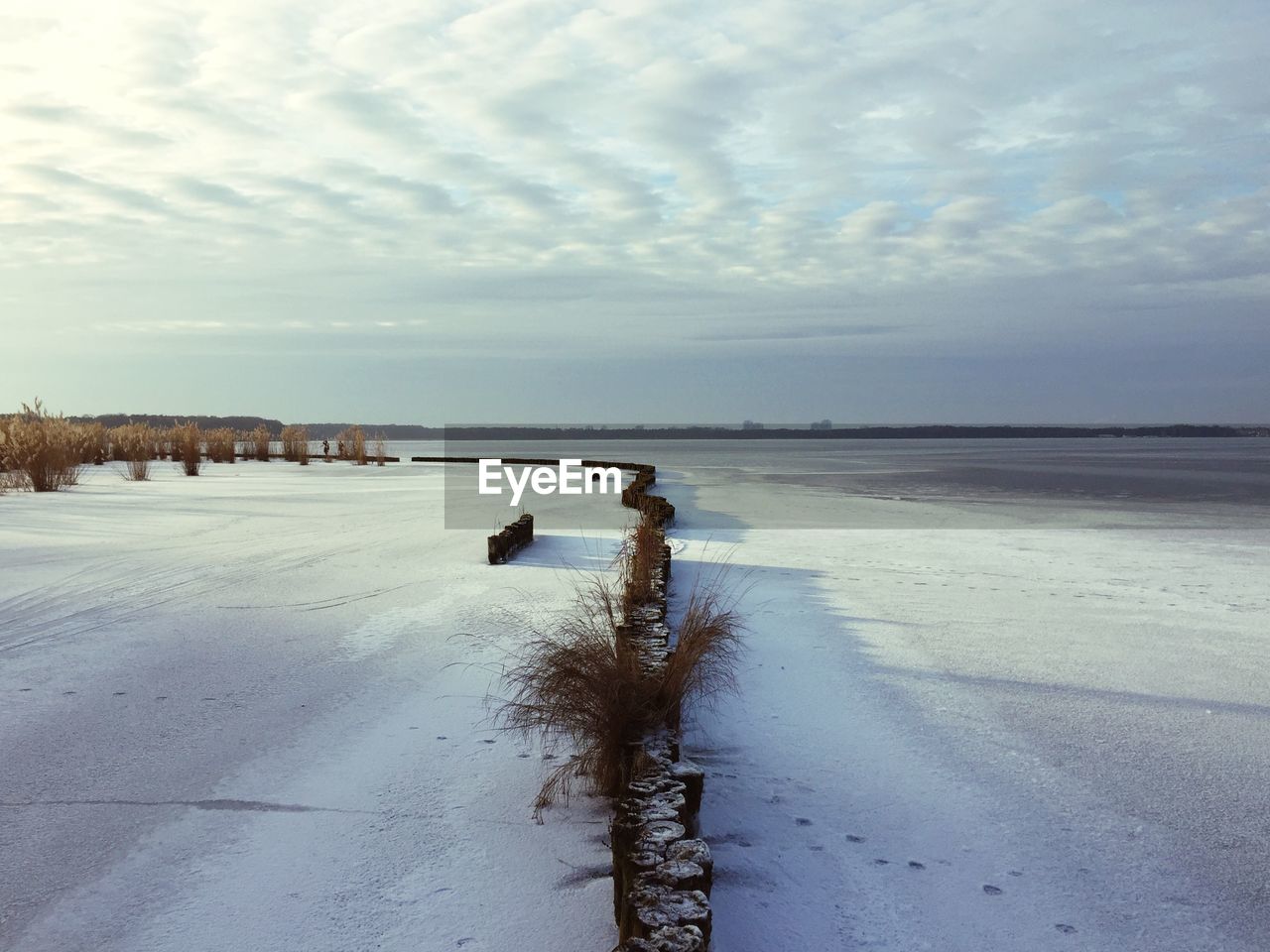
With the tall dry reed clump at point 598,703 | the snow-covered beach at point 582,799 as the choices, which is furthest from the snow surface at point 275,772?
the tall dry reed clump at point 598,703

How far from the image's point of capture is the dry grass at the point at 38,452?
15.9m

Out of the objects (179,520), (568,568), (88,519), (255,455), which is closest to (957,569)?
(568,568)

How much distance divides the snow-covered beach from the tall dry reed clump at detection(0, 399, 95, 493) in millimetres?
9505

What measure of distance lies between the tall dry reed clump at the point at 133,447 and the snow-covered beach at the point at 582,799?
42.2 ft

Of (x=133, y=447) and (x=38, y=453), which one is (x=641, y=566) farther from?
(x=133, y=447)

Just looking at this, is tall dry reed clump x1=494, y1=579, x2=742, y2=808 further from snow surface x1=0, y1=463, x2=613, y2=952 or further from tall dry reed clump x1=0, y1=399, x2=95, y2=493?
tall dry reed clump x1=0, y1=399, x2=95, y2=493

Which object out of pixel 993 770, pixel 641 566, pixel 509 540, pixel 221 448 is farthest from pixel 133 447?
pixel 993 770

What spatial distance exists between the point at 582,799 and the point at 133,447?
26848 mm

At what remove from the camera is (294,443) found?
3083cm

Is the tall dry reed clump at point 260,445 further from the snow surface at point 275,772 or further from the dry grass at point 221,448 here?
the snow surface at point 275,772

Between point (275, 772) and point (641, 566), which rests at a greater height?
point (641, 566)

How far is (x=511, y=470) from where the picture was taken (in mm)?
27609

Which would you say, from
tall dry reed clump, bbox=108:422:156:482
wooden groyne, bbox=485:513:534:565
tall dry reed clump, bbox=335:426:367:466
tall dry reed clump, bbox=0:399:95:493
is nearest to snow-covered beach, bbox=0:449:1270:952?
wooden groyne, bbox=485:513:534:565

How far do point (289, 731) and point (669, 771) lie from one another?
201 cm
